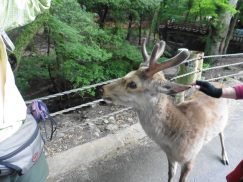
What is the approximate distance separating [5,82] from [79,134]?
2.86m

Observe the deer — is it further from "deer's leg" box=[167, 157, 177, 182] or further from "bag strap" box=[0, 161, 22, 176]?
"bag strap" box=[0, 161, 22, 176]

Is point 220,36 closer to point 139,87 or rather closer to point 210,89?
point 139,87

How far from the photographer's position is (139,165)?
410 cm

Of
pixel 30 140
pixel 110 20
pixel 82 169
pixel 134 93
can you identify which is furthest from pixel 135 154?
pixel 110 20

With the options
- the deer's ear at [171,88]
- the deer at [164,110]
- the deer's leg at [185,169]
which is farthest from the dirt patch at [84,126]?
the deer's ear at [171,88]

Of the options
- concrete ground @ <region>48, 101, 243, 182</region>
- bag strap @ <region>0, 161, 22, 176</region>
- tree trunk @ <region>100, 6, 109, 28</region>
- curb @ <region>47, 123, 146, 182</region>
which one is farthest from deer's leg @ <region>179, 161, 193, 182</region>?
tree trunk @ <region>100, 6, 109, 28</region>

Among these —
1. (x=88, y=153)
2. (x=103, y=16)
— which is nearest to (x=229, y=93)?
(x=88, y=153)

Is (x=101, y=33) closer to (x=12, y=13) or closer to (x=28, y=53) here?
(x=28, y=53)

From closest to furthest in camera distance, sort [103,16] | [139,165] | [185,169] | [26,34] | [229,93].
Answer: [229,93] < [185,169] < [139,165] < [26,34] < [103,16]

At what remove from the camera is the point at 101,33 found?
19.4ft

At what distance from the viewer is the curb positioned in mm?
3803

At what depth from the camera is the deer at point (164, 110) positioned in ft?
10.7

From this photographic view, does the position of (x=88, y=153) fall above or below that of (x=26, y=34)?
below

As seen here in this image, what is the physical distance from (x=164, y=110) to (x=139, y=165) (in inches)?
41.7
